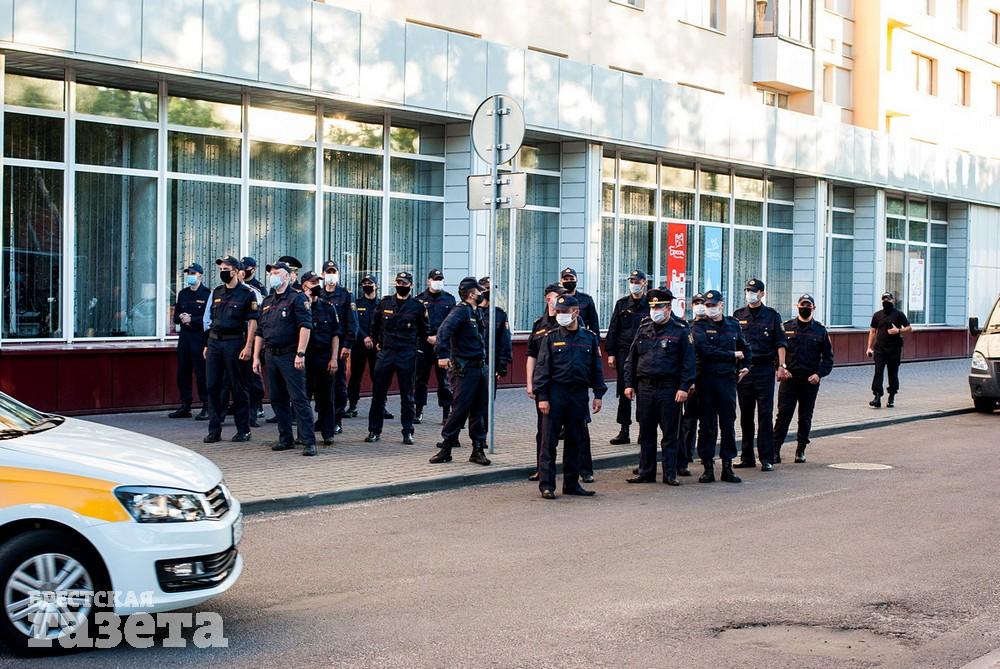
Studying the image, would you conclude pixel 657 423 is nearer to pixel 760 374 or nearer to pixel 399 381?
pixel 760 374

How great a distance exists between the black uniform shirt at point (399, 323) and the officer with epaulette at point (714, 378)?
3.32 metres

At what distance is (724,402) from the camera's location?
1238 centimetres

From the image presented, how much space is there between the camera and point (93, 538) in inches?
222

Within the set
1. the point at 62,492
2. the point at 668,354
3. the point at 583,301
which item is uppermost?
the point at 583,301

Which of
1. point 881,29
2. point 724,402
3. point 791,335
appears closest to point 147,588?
point 724,402

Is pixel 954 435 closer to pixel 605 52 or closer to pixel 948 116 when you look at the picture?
pixel 605 52

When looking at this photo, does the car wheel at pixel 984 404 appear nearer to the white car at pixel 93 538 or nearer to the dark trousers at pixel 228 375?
the dark trousers at pixel 228 375

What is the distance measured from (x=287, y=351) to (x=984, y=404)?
12.5 metres

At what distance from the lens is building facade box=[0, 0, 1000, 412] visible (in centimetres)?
1583

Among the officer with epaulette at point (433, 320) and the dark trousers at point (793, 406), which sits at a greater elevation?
the officer with epaulette at point (433, 320)

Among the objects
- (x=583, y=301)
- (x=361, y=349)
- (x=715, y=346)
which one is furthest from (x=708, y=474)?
(x=361, y=349)

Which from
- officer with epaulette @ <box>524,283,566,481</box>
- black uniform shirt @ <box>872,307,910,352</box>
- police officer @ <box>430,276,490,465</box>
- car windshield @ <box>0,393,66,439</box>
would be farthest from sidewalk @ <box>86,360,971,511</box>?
car windshield @ <box>0,393,66,439</box>

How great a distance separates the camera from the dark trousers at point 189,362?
50.8 feet

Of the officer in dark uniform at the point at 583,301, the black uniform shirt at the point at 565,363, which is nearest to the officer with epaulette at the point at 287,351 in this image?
the black uniform shirt at the point at 565,363
